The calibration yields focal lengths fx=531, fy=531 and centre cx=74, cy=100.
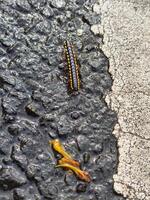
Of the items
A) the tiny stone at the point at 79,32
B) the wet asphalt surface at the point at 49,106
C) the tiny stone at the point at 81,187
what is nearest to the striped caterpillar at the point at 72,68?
the wet asphalt surface at the point at 49,106

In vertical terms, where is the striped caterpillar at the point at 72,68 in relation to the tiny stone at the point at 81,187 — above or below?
above

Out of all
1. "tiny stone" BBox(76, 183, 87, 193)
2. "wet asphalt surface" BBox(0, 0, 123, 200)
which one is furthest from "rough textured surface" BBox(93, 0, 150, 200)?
"tiny stone" BBox(76, 183, 87, 193)

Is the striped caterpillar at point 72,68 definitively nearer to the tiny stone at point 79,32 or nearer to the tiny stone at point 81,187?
the tiny stone at point 79,32

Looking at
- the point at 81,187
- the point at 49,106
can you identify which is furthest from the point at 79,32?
the point at 81,187

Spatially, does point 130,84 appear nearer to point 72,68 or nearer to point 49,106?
point 72,68

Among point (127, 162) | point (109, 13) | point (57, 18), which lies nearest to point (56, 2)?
point (57, 18)

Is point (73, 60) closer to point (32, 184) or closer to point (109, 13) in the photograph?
point (109, 13)

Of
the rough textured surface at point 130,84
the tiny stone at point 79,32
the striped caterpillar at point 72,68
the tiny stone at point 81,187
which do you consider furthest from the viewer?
the tiny stone at point 79,32
